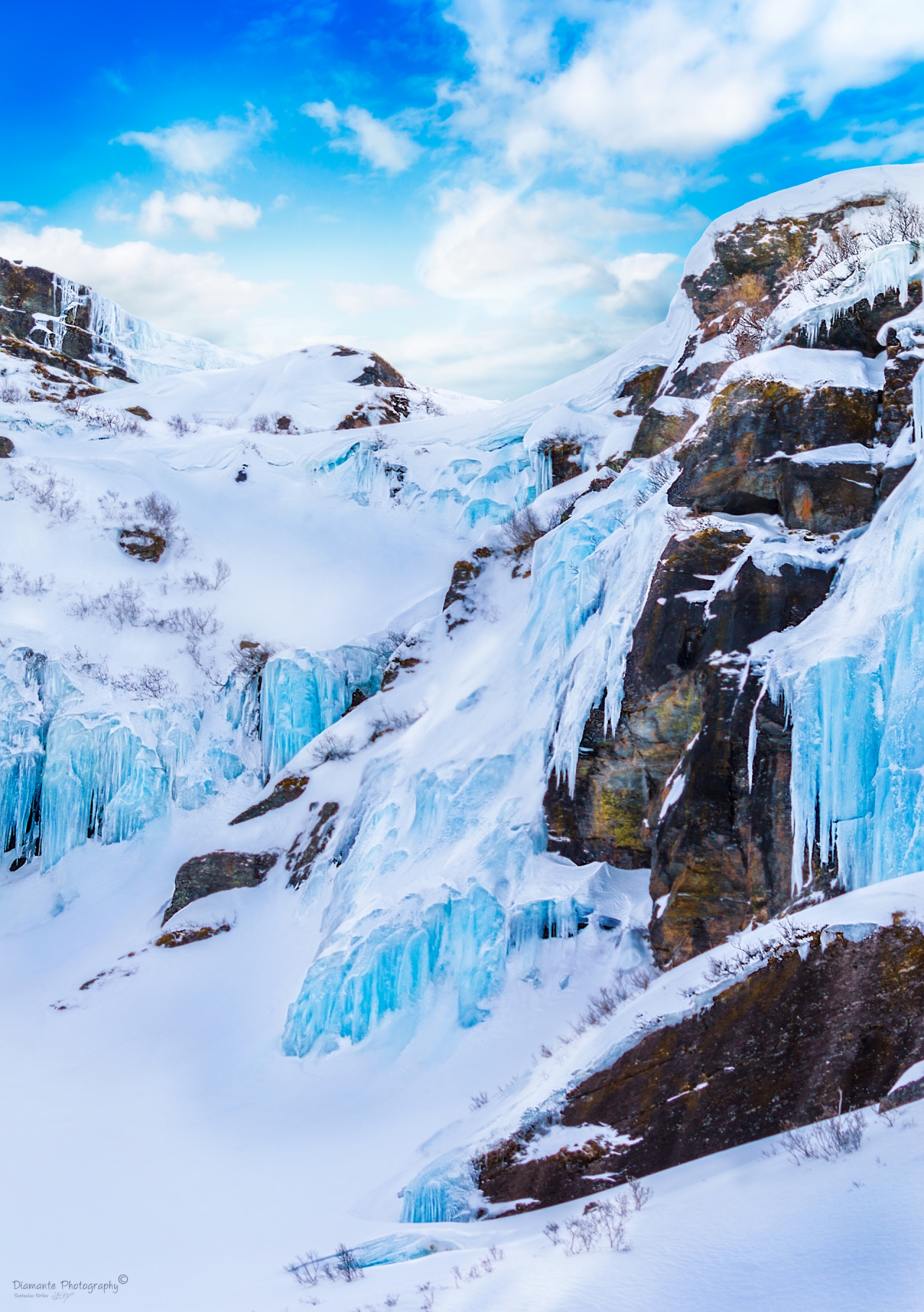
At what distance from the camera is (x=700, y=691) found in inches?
413

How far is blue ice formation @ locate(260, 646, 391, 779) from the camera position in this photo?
21.7 m

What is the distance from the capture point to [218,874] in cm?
1798

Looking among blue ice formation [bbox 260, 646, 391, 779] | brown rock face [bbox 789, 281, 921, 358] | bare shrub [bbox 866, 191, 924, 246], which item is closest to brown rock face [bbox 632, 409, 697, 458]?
bare shrub [bbox 866, 191, 924, 246]

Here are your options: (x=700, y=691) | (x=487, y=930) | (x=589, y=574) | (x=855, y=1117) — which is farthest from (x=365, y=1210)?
(x=589, y=574)

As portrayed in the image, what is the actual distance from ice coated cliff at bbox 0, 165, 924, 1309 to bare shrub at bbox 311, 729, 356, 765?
18cm

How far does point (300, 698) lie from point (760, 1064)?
1742 centimetres

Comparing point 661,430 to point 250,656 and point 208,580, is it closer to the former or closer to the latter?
point 250,656

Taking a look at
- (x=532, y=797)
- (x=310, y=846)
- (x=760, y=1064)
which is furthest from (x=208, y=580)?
(x=760, y=1064)

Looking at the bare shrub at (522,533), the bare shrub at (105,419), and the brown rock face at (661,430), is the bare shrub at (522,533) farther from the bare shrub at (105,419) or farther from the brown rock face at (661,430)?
the bare shrub at (105,419)

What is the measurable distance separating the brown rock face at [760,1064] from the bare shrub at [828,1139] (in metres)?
0.26

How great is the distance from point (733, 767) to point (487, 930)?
180 inches

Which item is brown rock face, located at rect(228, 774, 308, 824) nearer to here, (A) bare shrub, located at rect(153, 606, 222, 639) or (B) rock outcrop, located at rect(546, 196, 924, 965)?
(A) bare shrub, located at rect(153, 606, 222, 639)

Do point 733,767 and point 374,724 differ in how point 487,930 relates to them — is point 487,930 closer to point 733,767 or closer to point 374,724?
point 733,767

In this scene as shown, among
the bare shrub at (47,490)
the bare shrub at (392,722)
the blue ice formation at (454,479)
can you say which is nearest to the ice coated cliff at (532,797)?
the bare shrub at (47,490)
